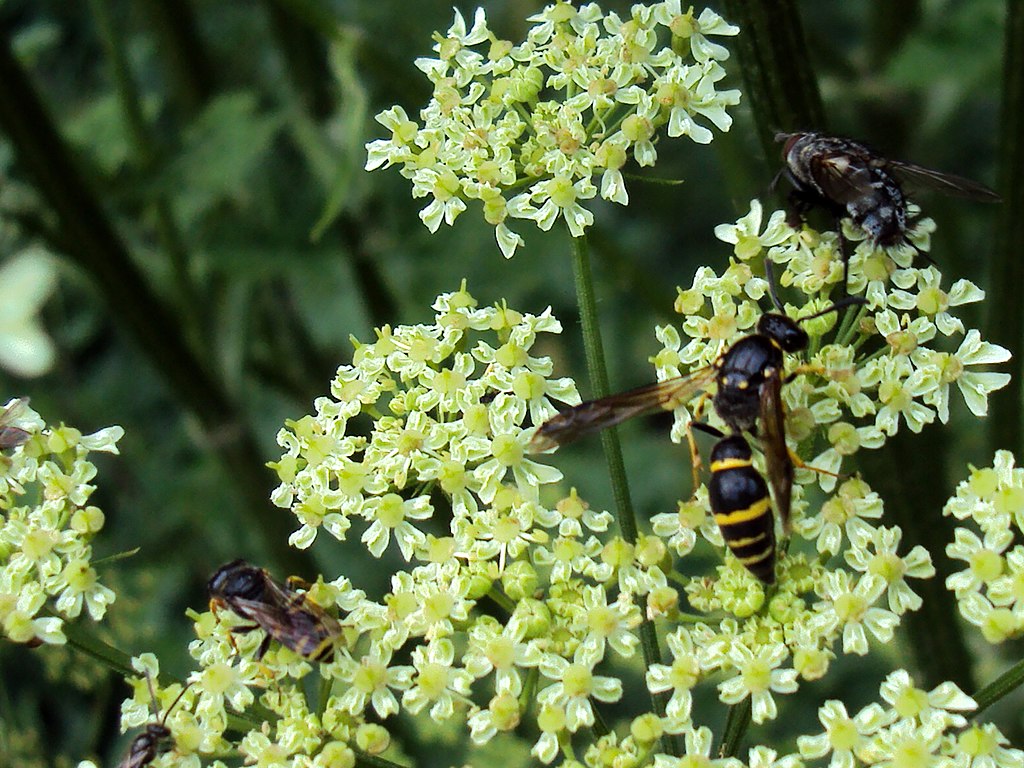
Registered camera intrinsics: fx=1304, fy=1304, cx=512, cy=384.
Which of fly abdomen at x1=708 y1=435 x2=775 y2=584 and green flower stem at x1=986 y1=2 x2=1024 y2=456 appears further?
green flower stem at x1=986 y1=2 x2=1024 y2=456

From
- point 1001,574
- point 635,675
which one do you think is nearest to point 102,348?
point 635,675

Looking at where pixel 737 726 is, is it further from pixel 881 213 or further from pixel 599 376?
pixel 881 213

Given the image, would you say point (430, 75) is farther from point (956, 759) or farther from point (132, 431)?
point (132, 431)

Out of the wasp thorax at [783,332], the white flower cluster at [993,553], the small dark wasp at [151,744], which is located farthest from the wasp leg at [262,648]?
the white flower cluster at [993,553]

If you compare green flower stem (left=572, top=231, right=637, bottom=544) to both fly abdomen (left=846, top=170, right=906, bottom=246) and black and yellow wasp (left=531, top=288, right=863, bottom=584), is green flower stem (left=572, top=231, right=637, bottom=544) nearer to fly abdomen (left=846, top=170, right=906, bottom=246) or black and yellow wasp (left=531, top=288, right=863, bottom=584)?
black and yellow wasp (left=531, top=288, right=863, bottom=584)

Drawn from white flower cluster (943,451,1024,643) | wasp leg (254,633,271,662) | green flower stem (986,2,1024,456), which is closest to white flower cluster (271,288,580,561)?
wasp leg (254,633,271,662)

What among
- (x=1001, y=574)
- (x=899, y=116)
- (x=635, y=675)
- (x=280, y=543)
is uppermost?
(x=1001, y=574)

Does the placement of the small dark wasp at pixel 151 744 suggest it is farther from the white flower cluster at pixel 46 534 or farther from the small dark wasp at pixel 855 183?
the small dark wasp at pixel 855 183
